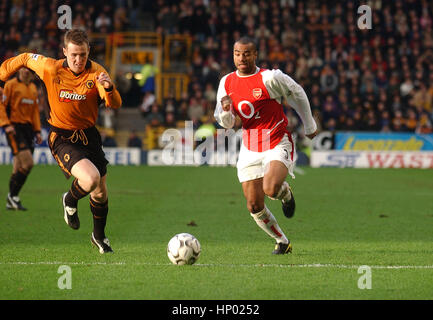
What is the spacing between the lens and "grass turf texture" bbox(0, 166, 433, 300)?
5883 millimetres

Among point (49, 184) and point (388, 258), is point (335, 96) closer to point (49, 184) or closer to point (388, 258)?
point (49, 184)

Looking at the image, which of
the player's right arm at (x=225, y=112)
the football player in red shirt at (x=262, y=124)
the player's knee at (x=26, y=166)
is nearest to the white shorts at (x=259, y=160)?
the football player in red shirt at (x=262, y=124)

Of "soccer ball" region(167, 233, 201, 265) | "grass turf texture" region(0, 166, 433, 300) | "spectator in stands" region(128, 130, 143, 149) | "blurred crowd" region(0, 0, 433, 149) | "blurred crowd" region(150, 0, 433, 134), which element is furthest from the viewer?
"blurred crowd" region(0, 0, 433, 149)

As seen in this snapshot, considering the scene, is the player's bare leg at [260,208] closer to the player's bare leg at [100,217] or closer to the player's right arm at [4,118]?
the player's bare leg at [100,217]

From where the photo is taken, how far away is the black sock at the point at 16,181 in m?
11.9

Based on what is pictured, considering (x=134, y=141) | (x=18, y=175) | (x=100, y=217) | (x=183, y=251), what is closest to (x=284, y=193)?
(x=183, y=251)

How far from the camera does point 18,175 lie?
1194 centimetres

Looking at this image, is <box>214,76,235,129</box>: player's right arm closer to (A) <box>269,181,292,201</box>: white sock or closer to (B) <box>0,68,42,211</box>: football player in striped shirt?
(A) <box>269,181,292,201</box>: white sock

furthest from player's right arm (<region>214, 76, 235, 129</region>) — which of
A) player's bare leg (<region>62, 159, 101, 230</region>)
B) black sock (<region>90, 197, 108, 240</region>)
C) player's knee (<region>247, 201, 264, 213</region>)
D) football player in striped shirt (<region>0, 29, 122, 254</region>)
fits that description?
black sock (<region>90, 197, 108, 240</region>)

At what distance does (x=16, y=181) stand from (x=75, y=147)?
15.6 ft

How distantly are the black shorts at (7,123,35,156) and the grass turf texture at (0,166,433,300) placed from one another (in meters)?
0.98

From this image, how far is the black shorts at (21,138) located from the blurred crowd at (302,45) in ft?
43.7
